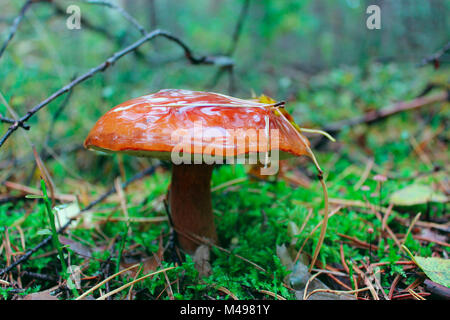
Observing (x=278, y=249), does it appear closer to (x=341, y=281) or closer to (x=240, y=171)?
(x=341, y=281)

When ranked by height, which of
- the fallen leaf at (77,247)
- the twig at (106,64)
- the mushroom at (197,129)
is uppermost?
the twig at (106,64)

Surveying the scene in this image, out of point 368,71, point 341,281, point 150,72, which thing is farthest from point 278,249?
point 368,71

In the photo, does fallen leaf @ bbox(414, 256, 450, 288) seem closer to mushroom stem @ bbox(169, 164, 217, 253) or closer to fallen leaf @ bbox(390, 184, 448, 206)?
fallen leaf @ bbox(390, 184, 448, 206)

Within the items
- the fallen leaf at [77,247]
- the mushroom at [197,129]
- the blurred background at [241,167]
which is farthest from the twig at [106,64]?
the fallen leaf at [77,247]

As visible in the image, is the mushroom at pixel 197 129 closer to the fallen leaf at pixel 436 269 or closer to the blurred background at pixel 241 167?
the blurred background at pixel 241 167

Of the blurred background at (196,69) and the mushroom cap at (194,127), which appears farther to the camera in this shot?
the blurred background at (196,69)

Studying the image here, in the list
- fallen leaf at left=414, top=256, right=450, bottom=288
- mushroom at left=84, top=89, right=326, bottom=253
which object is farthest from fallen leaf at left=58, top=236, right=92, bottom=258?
fallen leaf at left=414, top=256, right=450, bottom=288
